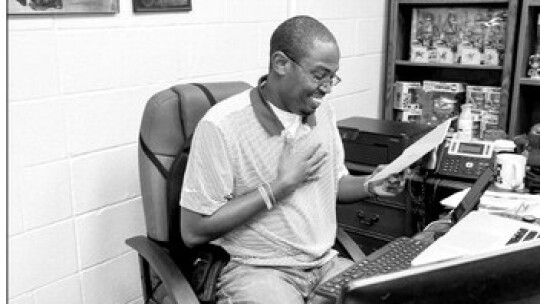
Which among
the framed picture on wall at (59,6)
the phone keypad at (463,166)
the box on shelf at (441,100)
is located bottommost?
the phone keypad at (463,166)

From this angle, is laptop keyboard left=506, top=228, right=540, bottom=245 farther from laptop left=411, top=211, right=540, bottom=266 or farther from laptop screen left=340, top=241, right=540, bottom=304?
laptop screen left=340, top=241, right=540, bottom=304

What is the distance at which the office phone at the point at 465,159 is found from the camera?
225cm

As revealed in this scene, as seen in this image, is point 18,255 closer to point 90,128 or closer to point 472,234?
point 90,128

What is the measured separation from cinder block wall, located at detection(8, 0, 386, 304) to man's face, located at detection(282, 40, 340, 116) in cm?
64

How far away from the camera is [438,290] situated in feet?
1.63

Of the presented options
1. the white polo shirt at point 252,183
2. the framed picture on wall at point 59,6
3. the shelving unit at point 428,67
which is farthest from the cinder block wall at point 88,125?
the shelving unit at point 428,67

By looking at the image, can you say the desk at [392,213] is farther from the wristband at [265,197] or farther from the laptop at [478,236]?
the wristband at [265,197]

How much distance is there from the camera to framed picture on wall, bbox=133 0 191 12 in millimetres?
1934

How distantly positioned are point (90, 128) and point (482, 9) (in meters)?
2.07

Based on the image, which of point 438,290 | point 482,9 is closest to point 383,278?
point 438,290

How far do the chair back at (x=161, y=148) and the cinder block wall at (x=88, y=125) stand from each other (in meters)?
0.35

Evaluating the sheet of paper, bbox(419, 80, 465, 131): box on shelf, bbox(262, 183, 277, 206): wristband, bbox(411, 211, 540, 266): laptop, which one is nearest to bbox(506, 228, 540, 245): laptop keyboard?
bbox(411, 211, 540, 266): laptop

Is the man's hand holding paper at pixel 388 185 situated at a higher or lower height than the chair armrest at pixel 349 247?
higher

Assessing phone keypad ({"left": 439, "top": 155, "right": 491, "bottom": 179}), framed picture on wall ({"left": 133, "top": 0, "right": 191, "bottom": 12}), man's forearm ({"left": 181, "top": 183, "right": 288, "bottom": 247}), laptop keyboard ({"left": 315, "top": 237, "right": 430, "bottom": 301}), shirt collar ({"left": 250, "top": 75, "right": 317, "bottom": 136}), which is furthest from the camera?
phone keypad ({"left": 439, "top": 155, "right": 491, "bottom": 179})
